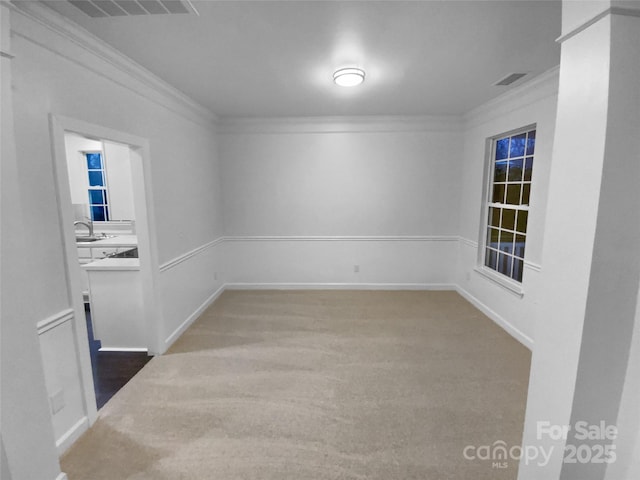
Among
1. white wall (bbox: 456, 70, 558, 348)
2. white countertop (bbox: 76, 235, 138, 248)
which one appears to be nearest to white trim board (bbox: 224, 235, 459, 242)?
white wall (bbox: 456, 70, 558, 348)

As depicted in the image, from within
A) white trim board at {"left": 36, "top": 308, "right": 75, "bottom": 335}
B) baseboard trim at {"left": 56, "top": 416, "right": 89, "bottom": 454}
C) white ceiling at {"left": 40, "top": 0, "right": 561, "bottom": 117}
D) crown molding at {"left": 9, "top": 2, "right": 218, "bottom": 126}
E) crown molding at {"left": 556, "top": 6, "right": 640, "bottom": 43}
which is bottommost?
baseboard trim at {"left": 56, "top": 416, "right": 89, "bottom": 454}

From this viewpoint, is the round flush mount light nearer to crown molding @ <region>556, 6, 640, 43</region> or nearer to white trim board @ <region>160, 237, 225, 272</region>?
crown molding @ <region>556, 6, 640, 43</region>

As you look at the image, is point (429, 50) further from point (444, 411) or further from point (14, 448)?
point (14, 448)

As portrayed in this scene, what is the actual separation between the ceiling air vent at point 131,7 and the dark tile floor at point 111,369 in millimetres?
2609

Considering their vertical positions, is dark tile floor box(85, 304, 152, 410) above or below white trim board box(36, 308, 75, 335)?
below

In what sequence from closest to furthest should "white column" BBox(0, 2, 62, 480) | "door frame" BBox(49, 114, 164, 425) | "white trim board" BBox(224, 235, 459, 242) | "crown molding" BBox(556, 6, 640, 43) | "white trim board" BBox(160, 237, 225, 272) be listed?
"crown molding" BBox(556, 6, 640, 43) < "white column" BBox(0, 2, 62, 480) < "door frame" BBox(49, 114, 164, 425) < "white trim board" BBox(160, 237, 225, 272) < "white trim board" BBox(224, 235, 459, 242)

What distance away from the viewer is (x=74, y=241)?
1946 millimetres

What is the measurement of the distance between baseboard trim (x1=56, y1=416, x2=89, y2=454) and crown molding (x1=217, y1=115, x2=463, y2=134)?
3.70 metres

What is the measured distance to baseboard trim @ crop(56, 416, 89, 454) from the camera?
6.07ft

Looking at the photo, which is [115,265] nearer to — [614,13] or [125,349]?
[125,349]

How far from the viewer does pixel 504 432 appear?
2.01 m

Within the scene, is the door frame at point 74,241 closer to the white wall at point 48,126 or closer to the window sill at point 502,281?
the white wall at point 48,126

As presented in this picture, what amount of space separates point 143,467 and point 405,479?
1.49 metres

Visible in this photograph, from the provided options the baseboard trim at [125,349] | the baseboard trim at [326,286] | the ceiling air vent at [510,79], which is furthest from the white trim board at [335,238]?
the ceiling air vent at [510,79]
